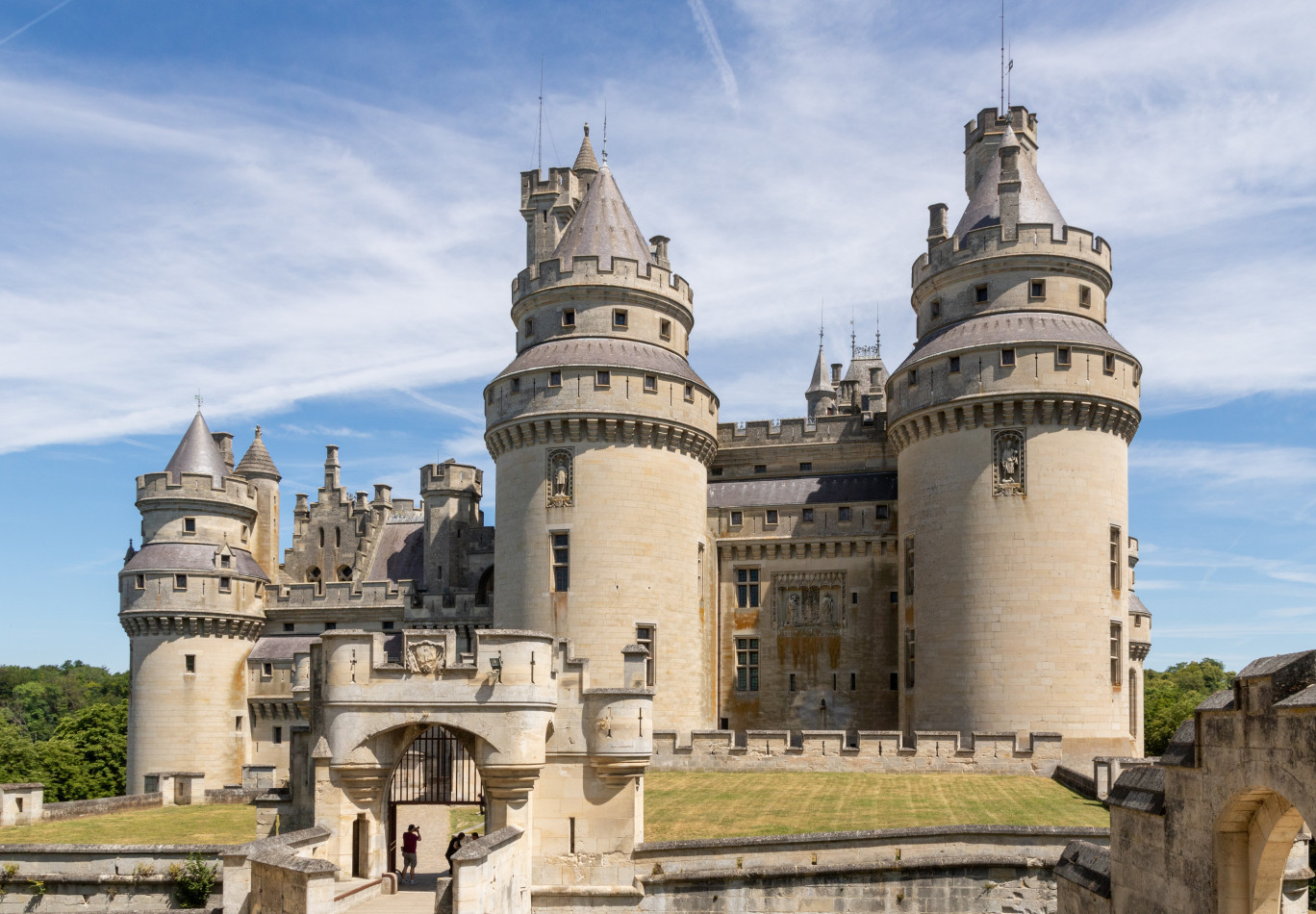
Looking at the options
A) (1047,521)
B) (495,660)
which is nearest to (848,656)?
(1047,521)

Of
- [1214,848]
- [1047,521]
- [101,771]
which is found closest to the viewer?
[1214,848]

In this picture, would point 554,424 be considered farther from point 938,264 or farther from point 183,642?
point 183,642

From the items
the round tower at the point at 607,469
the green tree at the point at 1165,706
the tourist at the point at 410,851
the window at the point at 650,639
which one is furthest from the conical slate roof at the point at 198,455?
the green tree at the point at 1165,706

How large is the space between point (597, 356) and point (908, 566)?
43.6 feet

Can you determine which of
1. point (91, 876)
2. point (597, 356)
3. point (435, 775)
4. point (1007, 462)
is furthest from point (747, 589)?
point (91, 876)

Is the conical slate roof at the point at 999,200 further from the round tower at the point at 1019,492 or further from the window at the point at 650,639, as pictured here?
the window at the point at 650,639

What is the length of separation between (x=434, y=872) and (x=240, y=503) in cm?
3265

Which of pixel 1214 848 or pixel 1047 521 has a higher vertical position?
pixel 1047 521

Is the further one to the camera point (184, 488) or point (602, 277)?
point (184, 488)

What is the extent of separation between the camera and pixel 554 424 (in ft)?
137

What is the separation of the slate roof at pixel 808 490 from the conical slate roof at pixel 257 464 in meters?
23.4

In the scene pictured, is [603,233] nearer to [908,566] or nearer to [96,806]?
[908,566]

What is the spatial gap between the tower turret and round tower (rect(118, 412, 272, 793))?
2980 mm

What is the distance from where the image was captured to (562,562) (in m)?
41.5
